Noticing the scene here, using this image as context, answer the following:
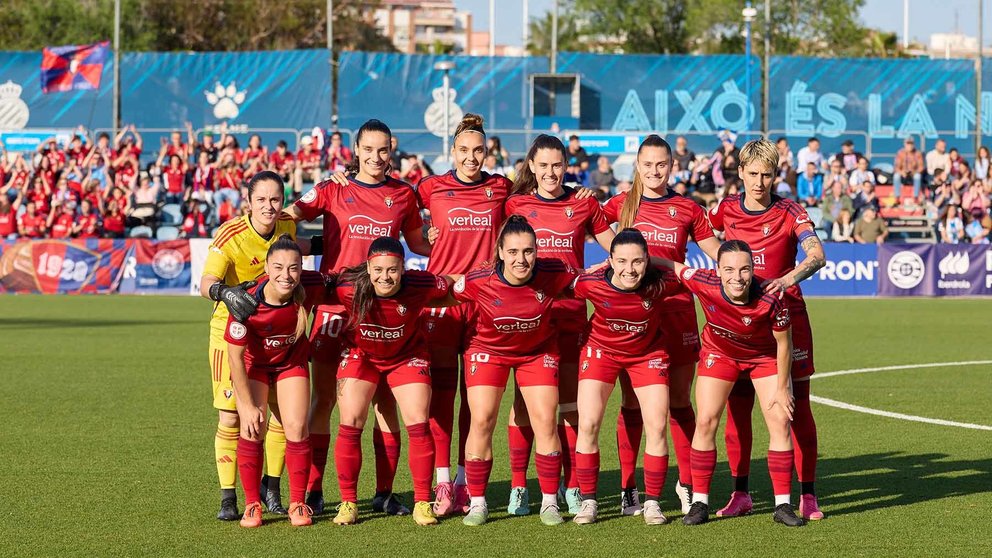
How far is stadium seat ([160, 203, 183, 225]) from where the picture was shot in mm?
25406

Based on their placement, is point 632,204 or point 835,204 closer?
point 632,204

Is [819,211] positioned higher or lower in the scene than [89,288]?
higher

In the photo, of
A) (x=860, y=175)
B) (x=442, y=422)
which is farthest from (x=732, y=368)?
(x=860, y=175)

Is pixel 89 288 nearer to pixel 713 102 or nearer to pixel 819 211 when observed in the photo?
pixel 819 211

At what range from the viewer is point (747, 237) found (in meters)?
7.18

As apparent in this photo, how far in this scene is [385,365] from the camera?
6895 mm

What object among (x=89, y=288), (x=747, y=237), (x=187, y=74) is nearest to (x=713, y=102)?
(x=187, y=74)

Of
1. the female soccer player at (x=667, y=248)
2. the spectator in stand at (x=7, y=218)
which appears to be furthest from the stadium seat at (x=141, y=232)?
the female soccer player at (x=667, y=248)

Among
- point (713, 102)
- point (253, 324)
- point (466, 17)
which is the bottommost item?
point (253, 324)

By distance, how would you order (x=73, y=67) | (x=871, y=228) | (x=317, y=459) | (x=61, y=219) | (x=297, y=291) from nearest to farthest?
(x=297, y=291), (x=317, y=459), (x=871, y=228), (x=61, y=219), (x=73, y=67)

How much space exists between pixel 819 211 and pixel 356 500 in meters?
18.9

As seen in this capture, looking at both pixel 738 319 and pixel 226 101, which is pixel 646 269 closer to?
pixel 738 319

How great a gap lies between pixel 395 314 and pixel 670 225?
1653 millimetres

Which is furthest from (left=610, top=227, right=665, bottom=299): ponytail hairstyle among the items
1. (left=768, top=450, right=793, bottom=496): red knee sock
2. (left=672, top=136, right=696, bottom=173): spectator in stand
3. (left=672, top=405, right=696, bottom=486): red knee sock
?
(left=672, top=136, right=696, bottom=173): spectator in stand
